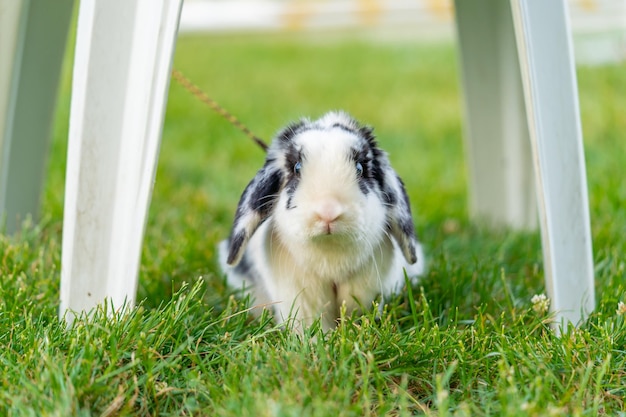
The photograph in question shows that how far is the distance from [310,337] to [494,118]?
1943 millimetres

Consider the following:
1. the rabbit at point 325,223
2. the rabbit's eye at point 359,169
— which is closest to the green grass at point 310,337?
the rabbit at point 325,223

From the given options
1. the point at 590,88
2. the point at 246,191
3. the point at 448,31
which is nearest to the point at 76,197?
the point at 246,191

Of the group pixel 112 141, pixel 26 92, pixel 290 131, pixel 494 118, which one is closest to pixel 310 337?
pixel 290 131

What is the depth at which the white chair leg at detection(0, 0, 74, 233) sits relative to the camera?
2818mm

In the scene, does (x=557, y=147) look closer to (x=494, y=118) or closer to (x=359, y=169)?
(x=359, y=169)

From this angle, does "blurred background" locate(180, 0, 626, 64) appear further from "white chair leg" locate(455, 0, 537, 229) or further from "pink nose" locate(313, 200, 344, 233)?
"pink nose" locate(313, 200, 344, 233)

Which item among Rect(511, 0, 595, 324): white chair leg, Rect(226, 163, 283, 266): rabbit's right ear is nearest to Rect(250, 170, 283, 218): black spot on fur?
Rect(226, 163, 283, 266): rabbit's right ear

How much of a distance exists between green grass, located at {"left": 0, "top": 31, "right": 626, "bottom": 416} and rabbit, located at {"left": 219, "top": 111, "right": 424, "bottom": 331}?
0.37ft

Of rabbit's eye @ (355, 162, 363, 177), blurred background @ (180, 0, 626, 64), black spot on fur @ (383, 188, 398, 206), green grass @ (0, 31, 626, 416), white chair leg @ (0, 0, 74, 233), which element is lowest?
green grass @ (0, 31, 626, 416)

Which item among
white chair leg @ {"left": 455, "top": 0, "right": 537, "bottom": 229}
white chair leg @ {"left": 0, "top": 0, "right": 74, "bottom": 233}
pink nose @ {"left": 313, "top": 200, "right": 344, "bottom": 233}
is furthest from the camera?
white chair leg @ {"left": 455, "top": 0, "right": 537, "bottom": 229}

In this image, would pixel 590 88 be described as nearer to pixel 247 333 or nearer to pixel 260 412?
pixel 247 333

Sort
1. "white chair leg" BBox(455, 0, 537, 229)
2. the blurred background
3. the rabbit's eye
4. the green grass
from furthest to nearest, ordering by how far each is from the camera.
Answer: the blurred background < "white chair leg" BBox(455, 0, 537, 229) < the rabbit's eye < the green grass

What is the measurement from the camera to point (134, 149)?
2.13 metres

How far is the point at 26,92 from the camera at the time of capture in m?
3.01
